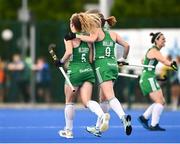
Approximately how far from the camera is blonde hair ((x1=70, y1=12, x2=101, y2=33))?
1906 centimetres

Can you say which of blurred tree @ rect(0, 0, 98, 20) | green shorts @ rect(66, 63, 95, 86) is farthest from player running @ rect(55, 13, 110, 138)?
blurred tree @ rect(0, 0, 98, 20)

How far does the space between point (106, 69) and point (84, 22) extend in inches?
38.1

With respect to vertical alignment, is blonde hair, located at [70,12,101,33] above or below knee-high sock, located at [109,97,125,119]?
above

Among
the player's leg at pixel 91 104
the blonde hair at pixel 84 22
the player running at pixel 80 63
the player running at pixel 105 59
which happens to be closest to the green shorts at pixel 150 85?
the player running at pixel 105 59

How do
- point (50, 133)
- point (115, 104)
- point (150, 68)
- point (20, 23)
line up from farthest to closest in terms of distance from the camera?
point (20, 23)
point (150, 68)
point (50, 133)
point (115, 104)

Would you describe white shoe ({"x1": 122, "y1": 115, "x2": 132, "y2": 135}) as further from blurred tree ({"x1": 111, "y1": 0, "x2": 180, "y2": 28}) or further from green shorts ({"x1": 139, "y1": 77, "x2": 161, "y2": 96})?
blurred tree ({"x1": 111, "y1": 0, "x2": 180, "y2": 28})

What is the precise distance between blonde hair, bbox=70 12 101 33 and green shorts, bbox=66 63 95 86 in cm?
65

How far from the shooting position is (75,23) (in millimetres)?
19141

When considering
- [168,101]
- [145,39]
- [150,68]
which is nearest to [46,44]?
[145,39]

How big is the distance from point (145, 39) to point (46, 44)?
14.1ft

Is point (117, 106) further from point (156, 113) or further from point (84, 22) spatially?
point (156, 113)

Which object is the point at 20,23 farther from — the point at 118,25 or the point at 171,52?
the point at 171,52

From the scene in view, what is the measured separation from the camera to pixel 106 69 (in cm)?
1933

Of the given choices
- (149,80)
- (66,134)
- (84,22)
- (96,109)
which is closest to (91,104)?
(96,109)
